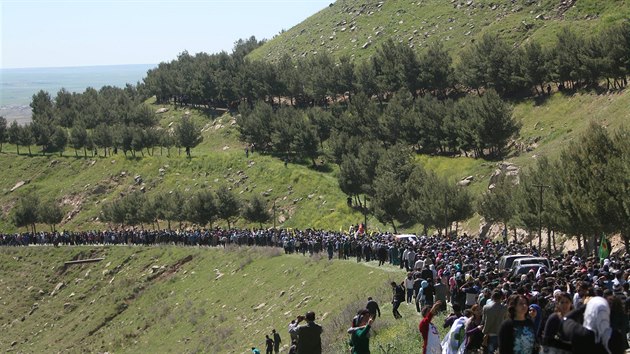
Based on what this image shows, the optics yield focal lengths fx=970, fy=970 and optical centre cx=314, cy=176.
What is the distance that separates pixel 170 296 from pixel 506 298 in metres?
49.1

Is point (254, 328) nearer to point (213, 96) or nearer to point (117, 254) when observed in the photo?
point (117, 254)

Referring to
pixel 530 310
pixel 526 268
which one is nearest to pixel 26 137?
pixel 526 268

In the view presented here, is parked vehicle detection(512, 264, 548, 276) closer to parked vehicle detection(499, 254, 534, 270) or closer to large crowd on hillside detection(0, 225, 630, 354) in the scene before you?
large crowd on hillside detection(0, 225, 630, 354)

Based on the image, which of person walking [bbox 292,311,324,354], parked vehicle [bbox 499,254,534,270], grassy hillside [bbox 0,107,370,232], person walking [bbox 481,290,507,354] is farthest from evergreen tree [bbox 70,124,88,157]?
person walking [bbox 481,290,507,354]

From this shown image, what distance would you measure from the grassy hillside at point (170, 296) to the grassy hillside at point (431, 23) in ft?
205

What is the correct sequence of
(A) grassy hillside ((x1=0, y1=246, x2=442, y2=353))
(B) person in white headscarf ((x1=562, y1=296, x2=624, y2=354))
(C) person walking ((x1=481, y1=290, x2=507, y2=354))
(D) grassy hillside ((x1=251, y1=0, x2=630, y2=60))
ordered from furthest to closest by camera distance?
1. (D) grassy hillside ((x1=251, y1=0, x2=630, y2=60))
2. (A) grassy hillside ((x1=0, y1=246, x2=442, y2=353))
3. (C) person walking ((x1=481, y1=290, x2=507, y2=354))
4. (B) person in white headscarf ((x1=562, y1=296, x2=624, y2=354))

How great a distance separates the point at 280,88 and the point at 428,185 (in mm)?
68111

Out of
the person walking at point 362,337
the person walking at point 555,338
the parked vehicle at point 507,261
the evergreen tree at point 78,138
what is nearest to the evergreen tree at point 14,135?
the evergreen tree at point 78,138

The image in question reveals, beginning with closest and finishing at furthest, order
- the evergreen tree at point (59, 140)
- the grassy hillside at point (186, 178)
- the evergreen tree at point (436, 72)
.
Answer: the grassy hillside at point (186, 178), the evergreen tree at point (436, 72), the evergreen tree at point (59, 140)

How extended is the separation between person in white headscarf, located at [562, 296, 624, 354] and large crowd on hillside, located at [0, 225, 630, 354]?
13 millimetres

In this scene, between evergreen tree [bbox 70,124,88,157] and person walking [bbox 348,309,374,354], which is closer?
person walking [bbox 348,309,374,354]

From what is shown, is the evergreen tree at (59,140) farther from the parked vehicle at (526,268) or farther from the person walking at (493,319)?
the person walking at (493,319)

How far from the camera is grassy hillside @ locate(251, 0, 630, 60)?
406ft

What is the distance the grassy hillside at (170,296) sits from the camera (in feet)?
156
